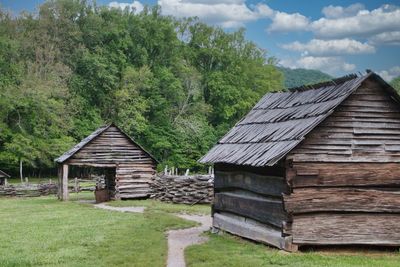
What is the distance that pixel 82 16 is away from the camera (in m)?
69.9

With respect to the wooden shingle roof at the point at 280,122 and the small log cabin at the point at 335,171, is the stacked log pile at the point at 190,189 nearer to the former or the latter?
the wooden shingle roof at the point at 280,122

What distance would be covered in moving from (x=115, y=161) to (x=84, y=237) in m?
17.0

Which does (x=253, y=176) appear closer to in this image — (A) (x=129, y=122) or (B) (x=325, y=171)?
(B) (x=325, y=171)

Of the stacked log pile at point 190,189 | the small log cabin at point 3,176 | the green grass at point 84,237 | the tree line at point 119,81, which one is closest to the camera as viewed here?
the green grass at point 84,237

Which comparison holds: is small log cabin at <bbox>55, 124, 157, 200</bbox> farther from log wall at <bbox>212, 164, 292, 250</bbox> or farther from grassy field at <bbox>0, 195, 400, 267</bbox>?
log wall at <bbox>212, 164, 292, 250</bbox>

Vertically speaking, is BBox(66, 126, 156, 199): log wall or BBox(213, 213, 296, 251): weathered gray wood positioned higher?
BBox(66, 126, 156, 199): log wall

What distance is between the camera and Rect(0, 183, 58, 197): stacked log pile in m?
42.2

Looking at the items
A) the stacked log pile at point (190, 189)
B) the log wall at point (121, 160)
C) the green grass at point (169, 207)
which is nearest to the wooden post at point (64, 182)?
the log wall at point (121, 160)

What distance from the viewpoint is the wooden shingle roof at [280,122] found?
49.0 ft

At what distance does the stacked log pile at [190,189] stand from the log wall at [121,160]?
2872 millimetres

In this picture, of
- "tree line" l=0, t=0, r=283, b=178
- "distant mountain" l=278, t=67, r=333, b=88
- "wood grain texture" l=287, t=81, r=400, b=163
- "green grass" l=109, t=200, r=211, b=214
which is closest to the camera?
"wood grain texture" l=287, t=81, r=400, b=163

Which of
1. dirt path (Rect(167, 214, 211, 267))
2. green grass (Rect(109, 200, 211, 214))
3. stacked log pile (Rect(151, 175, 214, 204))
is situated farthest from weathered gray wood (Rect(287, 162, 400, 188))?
stacked log pile (Rect(151, 175, 214, 204))

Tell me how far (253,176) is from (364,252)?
3.65 meters

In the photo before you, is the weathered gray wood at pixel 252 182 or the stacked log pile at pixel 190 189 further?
the stacked log pile at pixel 190 189
